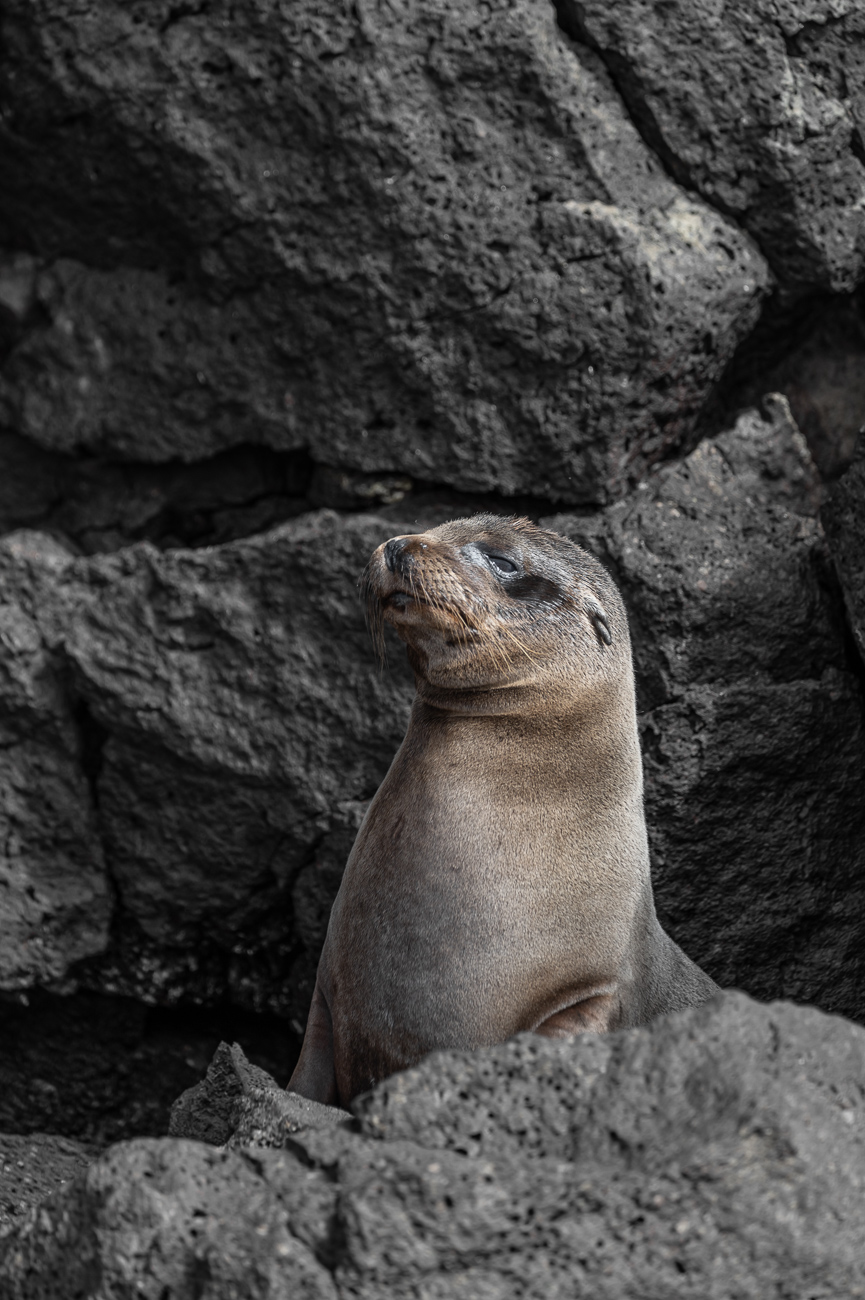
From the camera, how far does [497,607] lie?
13.2 feet

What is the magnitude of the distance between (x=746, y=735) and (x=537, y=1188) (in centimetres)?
257

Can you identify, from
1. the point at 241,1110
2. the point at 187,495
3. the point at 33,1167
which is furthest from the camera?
the point at 187,495

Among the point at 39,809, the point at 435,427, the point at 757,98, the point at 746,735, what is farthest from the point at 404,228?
the point at 39,809

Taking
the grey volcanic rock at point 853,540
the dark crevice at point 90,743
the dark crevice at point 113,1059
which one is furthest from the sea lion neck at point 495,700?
the dark crevice at point 113,1059

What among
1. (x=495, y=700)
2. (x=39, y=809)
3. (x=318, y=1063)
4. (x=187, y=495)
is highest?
(x=495, y=700)

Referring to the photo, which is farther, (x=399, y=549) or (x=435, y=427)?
(x=435, y=427)

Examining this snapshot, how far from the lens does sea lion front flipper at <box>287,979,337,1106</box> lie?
13.9ft

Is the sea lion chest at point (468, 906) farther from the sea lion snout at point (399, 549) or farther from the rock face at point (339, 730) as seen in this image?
the rock face at point (339, 730)

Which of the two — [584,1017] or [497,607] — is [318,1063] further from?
[497,607]

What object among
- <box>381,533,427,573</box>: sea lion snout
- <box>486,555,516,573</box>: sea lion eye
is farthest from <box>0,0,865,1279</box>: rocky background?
<box>381,533,427,573</box>: sea lion snout

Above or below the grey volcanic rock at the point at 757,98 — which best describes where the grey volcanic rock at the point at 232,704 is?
below

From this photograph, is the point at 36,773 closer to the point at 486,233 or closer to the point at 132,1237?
the point at 486,233

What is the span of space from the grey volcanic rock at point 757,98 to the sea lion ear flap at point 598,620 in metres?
1.94

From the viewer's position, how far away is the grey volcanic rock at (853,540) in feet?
15.5
